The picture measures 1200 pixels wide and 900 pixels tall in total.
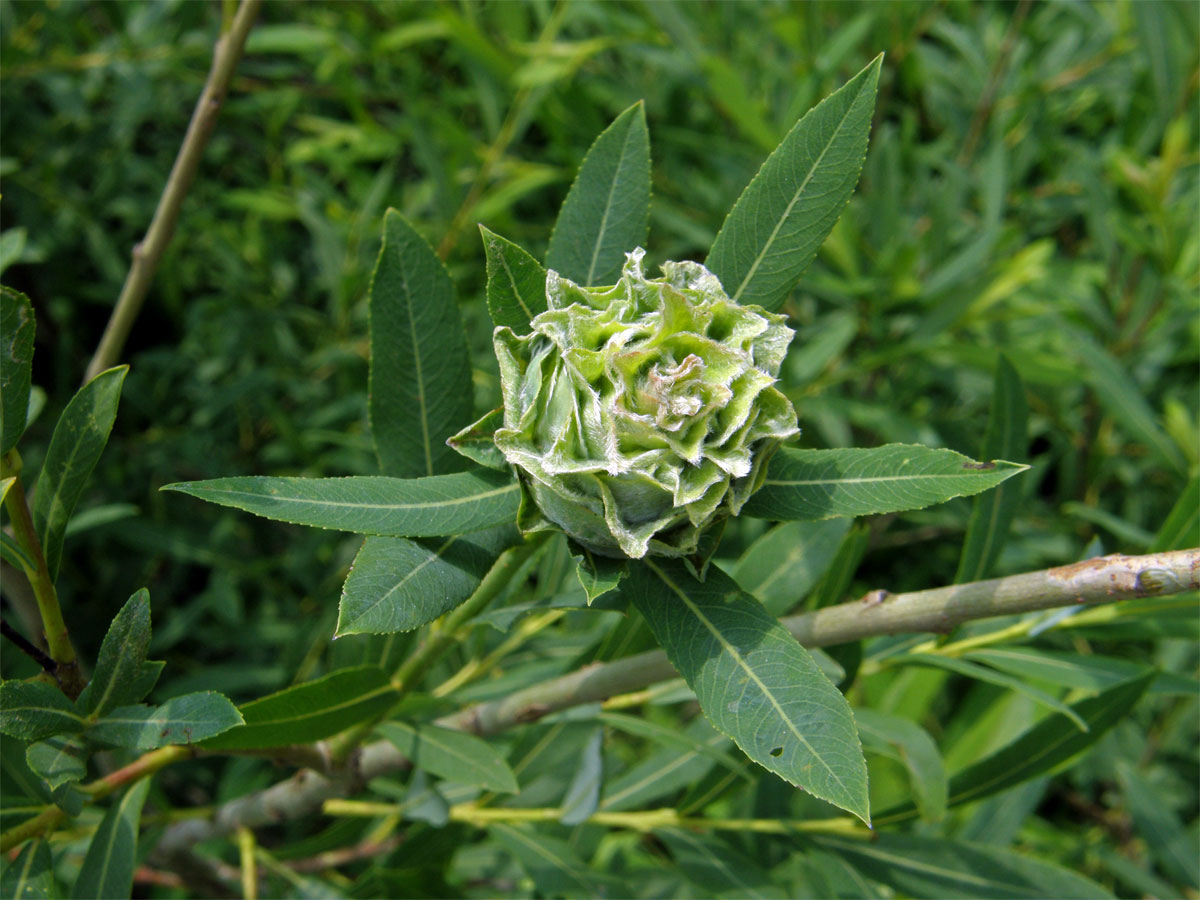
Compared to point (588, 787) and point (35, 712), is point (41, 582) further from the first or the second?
point (588, 787)

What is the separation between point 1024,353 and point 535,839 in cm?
165

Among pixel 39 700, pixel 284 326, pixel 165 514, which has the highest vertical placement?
pixel 39 700

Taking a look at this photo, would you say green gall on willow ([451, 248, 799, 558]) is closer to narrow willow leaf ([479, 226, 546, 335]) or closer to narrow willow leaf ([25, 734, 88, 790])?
narrow willow leaf ([479, 226, 546, 335])

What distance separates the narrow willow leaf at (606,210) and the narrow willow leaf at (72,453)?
520 mm

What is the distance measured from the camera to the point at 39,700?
96 cm

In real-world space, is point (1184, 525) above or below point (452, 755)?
above

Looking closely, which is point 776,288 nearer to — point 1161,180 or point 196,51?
point 1161,180

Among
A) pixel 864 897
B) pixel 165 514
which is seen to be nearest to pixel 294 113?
pixel 165 514

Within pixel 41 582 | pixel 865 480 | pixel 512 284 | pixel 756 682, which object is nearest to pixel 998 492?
pixel 865 480

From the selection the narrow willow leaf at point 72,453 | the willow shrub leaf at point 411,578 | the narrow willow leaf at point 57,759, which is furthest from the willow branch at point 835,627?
the narrow willow leaf at point 72,453

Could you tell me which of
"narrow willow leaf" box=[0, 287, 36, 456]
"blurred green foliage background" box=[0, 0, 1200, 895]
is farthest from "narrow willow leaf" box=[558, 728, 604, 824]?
"blurred green foliage background" box=[0, 0, 1200, 895]

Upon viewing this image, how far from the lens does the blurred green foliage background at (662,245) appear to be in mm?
Answer: 2510

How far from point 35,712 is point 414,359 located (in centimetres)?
56

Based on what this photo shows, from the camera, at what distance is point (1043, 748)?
1.47 metres
